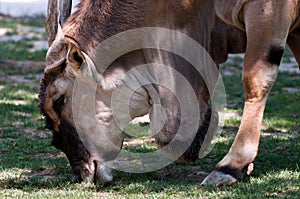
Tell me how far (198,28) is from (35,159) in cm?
201

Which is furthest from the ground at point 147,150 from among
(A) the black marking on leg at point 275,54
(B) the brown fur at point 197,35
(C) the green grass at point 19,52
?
(C) the green grass at point 19,52

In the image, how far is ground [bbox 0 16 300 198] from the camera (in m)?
5.57

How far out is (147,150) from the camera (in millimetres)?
7375

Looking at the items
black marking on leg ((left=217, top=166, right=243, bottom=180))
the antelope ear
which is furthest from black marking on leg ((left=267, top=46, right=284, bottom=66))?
the antelope ear

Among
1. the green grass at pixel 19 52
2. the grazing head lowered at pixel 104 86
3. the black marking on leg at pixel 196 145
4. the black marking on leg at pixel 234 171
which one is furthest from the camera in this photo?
the green grass at pixel 19 52

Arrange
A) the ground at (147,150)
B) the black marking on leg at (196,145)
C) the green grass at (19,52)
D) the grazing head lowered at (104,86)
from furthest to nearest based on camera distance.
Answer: the green grass at (19,52) < the black marking on leg at (196,145) < the grazing head lowered at (104,86) < the ground at (147,150)

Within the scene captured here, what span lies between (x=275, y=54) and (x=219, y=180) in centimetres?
98

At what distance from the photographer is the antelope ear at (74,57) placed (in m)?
5.77

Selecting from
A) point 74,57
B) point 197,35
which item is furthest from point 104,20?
point 197,35

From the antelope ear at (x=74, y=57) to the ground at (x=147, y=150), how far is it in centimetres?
89

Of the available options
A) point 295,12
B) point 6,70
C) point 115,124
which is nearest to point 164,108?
point 115,124

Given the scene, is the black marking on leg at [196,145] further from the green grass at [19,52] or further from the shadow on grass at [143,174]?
the green grass at [19,52]

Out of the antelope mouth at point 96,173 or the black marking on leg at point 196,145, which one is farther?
the black marking on leg at point 196,145

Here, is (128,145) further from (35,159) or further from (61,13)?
(61,13)
